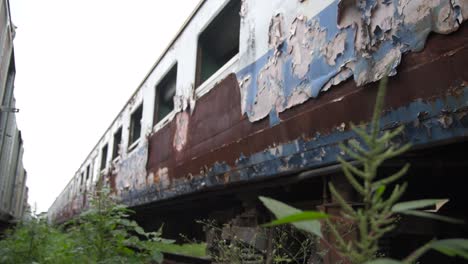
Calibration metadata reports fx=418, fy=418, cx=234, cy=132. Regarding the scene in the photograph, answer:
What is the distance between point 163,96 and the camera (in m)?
7.82

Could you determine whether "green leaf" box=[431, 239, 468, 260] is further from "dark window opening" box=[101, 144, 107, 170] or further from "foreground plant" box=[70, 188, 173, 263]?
"dark window opening" box=[101, 144, 107, 170]

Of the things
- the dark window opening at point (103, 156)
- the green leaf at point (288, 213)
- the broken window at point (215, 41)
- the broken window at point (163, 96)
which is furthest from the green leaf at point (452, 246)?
the dark window opening at point (103, 156)

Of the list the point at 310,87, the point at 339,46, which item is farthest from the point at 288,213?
the point at 310,87

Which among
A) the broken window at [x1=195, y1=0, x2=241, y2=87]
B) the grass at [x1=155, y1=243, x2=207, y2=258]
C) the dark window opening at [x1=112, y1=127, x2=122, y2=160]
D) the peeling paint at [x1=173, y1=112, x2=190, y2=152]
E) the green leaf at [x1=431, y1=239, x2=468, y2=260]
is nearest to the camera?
the green leaf at [x1=431, y1=239, x2=468, y2=260]

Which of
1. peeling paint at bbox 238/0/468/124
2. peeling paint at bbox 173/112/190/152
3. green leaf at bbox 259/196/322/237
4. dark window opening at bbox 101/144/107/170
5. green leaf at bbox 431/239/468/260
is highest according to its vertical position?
dark window opening at bbox 101/144/107/170

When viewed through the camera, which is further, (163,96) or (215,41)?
(163,96)

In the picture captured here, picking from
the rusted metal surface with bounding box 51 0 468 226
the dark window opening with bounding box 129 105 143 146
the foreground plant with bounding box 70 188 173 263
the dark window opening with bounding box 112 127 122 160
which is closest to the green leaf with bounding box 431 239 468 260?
the rusted metal surface with bounding box 51 0 468 226

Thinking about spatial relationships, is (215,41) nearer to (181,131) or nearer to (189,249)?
(181,131)

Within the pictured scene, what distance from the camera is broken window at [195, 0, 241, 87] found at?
527cm

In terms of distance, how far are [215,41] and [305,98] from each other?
10.3 ft

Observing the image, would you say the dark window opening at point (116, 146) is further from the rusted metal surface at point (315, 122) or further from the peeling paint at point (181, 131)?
the rusted metal surface at point (315, 122)

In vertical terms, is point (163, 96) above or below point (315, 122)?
above

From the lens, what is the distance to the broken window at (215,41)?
5273mm

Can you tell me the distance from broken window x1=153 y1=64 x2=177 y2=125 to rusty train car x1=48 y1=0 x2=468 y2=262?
0.99 m
